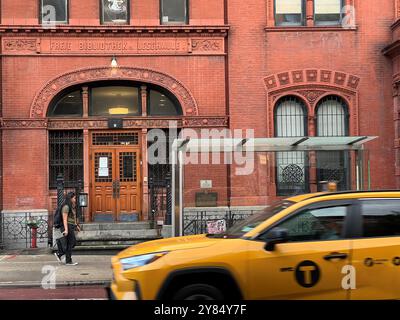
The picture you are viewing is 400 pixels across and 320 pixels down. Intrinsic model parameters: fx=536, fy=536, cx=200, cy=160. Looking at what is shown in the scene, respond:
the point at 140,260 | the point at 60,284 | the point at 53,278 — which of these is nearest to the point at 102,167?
the point at 53,278

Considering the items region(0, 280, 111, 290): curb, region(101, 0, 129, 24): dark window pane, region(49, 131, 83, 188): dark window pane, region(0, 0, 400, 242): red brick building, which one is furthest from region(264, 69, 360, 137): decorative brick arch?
region(0, 280, 111, 290): curb

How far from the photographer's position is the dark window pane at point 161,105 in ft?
56.5

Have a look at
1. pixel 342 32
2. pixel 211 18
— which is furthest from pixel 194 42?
pixel 342 32

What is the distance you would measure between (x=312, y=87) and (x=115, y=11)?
6615mm

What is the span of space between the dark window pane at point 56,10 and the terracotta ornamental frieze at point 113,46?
0.70 meters

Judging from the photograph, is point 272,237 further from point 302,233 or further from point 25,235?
point 25,235

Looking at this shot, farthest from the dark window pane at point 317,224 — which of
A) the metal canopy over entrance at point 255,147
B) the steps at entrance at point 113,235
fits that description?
the steps at entrance at point 113,235

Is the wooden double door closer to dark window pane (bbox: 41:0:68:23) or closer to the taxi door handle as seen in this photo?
dark window pane (bbox: 41:0:68:23)

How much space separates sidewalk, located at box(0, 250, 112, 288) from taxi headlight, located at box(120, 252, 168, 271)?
5.07m

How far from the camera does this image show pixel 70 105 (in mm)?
17109

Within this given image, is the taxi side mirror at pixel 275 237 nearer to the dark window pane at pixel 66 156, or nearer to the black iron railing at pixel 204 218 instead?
the black iron railing at pixel 204 218

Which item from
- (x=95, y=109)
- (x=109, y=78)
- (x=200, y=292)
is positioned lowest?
(x=200, y=292)

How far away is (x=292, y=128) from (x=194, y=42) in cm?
411

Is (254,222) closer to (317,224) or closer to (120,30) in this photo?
(317,224)
